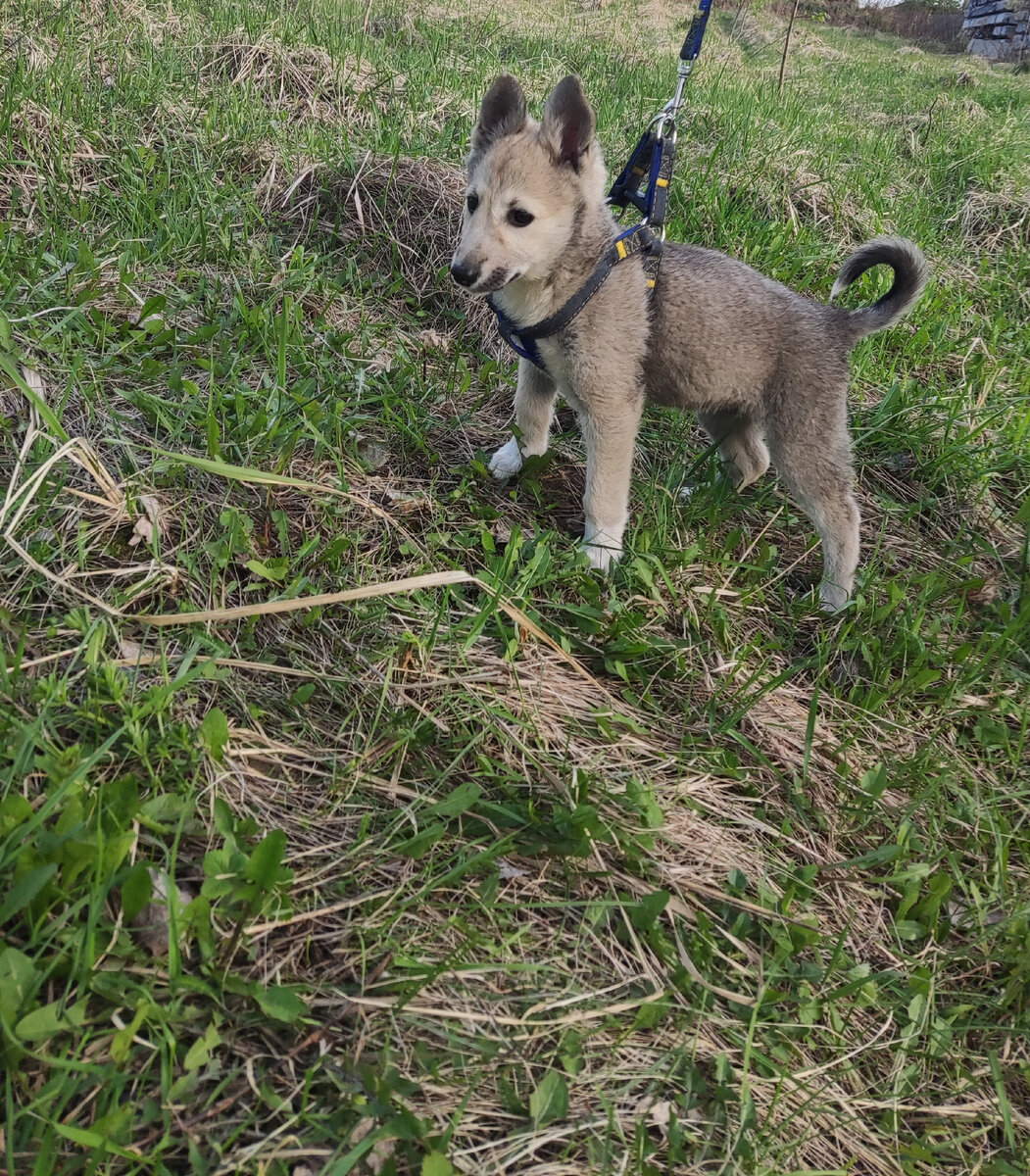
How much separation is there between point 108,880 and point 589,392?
2.16 meters

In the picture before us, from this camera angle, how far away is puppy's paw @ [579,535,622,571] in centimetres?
273

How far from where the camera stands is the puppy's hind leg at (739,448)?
3.36m

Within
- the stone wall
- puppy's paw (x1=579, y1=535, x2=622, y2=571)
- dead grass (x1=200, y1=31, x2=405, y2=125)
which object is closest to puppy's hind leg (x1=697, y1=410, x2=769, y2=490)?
puppy's paw (x1=579, y1=535, x2=622, y2=571)

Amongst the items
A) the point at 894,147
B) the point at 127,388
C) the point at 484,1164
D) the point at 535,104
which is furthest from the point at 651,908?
the point at 894,147

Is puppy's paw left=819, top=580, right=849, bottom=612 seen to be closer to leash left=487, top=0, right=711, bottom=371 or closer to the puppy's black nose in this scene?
leash left=487, top=0, right=711, bottom=371

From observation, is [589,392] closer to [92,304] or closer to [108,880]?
[92,304]

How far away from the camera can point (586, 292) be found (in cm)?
284

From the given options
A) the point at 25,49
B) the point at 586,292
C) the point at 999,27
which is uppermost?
the point at 999,27

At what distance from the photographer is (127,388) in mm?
2662

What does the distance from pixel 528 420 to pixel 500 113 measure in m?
1.15

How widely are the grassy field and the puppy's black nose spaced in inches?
→ 25.3

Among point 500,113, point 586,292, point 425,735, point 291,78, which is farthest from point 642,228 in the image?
point 291,78

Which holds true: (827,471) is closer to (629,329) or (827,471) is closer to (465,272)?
(629,329)

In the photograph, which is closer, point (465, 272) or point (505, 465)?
point (465, 272)
